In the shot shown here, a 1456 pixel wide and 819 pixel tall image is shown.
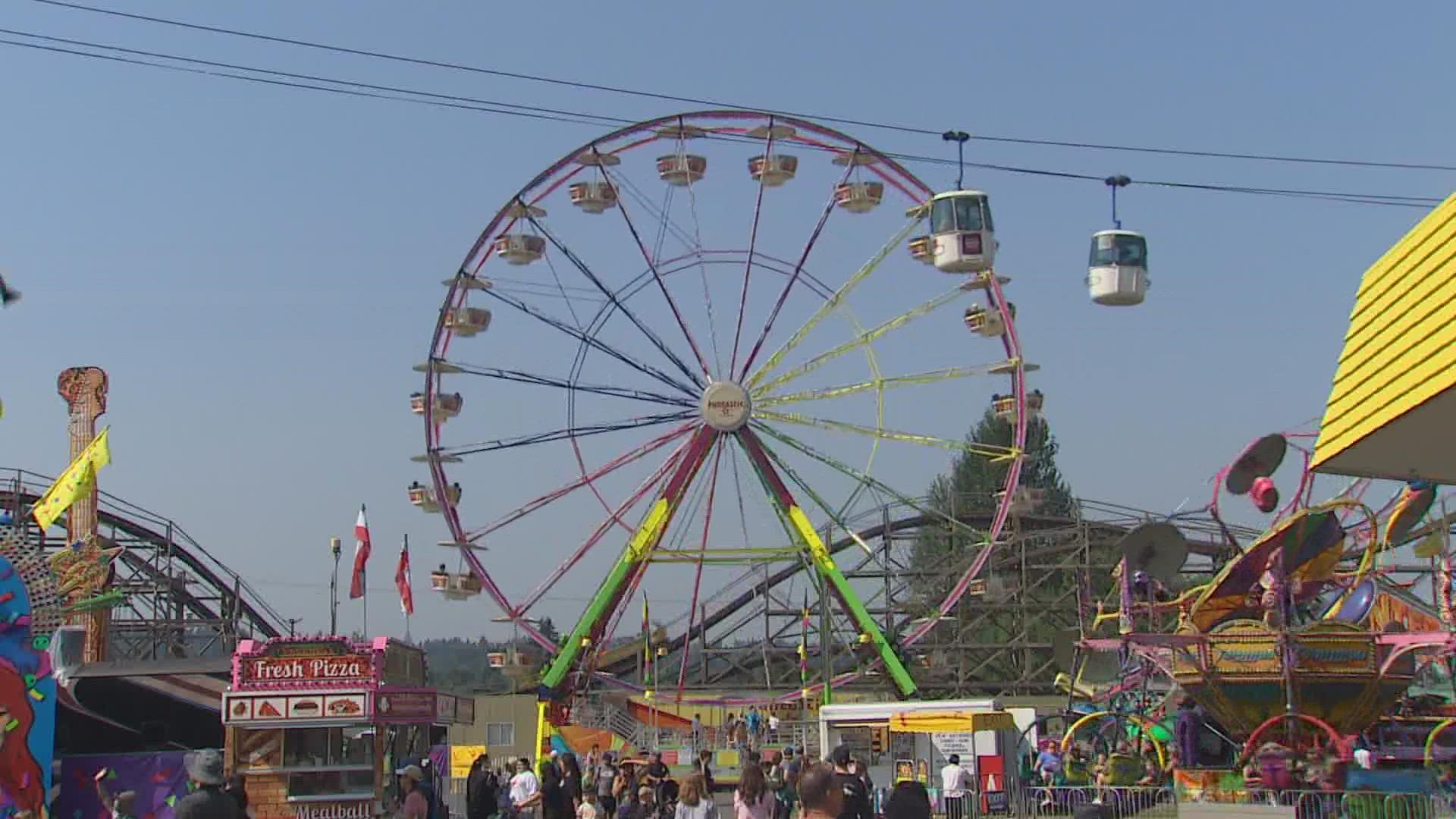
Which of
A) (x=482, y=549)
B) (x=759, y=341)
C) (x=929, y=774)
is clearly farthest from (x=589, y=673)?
(x=929, y=774)

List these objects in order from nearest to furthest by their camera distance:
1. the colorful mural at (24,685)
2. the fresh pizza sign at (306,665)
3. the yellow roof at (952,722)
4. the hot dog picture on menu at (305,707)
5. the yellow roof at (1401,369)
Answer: the yellow roof at (1401,369) < the colorful mural at (24,685) < the hot dog picture on menu at (305,707) < the fresh pizza sign at (306,665) < the yellow roof at (952,722)

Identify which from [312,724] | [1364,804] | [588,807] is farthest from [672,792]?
[1364,804]

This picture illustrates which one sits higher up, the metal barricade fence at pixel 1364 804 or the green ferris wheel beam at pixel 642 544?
the green ferris wheel beam at pixel 642 544

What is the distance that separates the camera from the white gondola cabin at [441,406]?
32.2 meters

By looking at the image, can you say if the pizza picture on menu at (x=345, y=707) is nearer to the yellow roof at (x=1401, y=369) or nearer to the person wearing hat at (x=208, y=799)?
the person wearing hat at (x=208, y=799)

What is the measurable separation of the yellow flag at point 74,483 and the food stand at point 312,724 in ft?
22.9

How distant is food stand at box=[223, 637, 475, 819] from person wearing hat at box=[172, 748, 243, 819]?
10.7 meters

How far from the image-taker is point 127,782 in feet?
65.9

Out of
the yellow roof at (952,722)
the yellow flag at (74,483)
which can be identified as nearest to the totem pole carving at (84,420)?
the yellow flag at (74,483)

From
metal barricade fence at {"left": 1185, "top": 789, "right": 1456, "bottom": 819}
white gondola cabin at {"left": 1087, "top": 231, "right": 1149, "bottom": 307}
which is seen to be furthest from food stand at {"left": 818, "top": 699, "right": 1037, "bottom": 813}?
white gondola cabin at {"left": 1087, "top": 231, "right": 1149, "bottom": 307}

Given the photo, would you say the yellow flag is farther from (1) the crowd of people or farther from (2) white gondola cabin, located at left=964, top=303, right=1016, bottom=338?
(2) white gondola cabin, located at left=964, top=303, right=1016, bottom=338

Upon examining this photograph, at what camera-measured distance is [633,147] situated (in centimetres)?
3195

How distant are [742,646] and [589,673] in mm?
15095

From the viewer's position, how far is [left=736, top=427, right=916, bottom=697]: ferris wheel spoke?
3203cm
